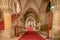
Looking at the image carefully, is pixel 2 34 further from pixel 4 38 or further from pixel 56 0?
pixel 56 0

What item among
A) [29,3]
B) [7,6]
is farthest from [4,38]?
[29,3]

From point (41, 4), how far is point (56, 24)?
26.9ft

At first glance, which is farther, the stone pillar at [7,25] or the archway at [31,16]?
the archway at [31,16]

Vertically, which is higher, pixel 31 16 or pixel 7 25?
pixel 31 16

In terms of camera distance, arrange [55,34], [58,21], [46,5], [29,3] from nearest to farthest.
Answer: [55,34] → [58,21] → [46,5] → [29,3]

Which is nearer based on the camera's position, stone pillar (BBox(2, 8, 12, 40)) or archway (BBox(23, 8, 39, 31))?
stone pillar (BBox(2, 8, 12, 40))

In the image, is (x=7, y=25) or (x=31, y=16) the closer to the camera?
(x=7, y=25)

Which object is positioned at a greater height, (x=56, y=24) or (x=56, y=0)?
(x=56, y=0)

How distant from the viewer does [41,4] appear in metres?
16.3

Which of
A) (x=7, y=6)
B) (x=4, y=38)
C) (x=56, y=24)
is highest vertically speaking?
(x=7, y=6)

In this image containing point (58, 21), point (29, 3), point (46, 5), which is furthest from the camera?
point (29, 3)

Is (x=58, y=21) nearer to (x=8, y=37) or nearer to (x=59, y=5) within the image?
(x=59, y=5)

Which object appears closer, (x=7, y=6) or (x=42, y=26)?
(x=7, y=6)

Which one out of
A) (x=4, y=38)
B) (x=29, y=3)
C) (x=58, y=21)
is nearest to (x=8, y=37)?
(x=4, y=38)
